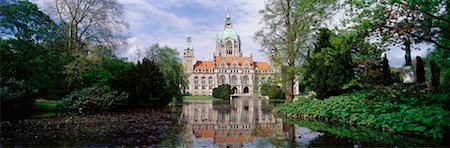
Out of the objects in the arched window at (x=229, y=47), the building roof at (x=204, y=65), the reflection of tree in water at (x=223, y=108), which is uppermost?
the arched window at (x=229, y=47)

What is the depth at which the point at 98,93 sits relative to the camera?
675 inches

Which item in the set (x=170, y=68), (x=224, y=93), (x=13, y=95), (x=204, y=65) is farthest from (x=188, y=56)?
(x=13, y=95)

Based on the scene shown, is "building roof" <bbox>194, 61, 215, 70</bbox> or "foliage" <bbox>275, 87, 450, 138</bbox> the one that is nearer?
"foliage" <bbox>275, 87, 450, 138</bbox>

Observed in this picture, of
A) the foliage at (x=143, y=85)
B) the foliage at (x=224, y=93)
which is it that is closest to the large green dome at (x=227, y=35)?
the foliage at (x=224, y=93)

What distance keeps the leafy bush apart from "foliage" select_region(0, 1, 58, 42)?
5.34m

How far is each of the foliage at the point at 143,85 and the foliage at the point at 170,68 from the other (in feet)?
3.94

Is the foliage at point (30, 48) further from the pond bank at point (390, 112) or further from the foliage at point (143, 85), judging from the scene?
→ the pond bank at point (390, 112)

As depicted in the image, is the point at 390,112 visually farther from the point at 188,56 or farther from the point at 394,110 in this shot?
the point at 188,56

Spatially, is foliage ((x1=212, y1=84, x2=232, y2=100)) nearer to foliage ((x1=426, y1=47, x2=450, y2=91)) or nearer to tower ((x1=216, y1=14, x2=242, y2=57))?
foliage ((x1=426, y1=47, x2=450, y2=91))

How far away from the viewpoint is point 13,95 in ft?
40.1

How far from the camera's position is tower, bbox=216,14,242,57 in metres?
100

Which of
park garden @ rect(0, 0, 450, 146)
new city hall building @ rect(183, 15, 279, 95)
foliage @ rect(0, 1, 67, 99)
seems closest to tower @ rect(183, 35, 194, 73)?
new city hall building @ rect(183, 15, 279, 95)

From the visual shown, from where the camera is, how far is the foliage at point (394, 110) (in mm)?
7828

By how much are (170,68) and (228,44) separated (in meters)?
68.2
